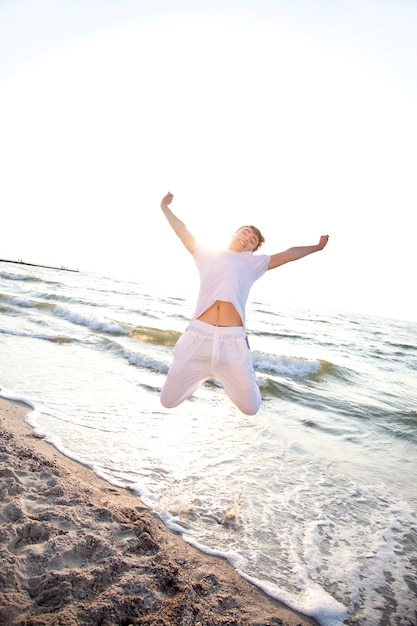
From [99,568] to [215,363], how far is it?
2.12m

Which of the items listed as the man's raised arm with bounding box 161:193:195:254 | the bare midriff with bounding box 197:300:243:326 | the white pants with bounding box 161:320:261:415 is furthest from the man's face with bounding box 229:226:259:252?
the white pants with bounding box 161:320:261:415

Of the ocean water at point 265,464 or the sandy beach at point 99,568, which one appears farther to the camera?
the ocean water at point 265,464

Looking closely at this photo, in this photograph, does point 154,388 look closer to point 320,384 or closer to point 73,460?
point 73,460

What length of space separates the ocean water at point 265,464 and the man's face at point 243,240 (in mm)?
2804

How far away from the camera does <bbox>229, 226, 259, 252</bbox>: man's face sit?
454cm

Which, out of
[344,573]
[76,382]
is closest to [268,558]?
[344,573]

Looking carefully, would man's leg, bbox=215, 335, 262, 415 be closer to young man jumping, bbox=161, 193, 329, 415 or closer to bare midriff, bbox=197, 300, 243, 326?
young man jumping, bbox=161, 193, 329, 415

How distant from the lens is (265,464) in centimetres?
561

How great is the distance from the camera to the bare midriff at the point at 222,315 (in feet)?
13.8

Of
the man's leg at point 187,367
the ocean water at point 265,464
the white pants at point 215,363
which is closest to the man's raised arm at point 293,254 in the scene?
the white pants at point 215,363

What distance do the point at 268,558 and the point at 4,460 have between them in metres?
2.67

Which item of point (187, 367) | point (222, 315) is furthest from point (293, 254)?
point (187, 367)

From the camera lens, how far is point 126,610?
246 centimetres

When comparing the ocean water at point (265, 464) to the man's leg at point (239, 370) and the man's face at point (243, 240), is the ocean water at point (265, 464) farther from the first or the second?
the man's face at point (243, 240)
